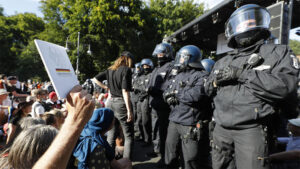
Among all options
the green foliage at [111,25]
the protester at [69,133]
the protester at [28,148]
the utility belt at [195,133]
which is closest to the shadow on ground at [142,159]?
the utility belt at [195,133]

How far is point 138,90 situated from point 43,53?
5112 mm

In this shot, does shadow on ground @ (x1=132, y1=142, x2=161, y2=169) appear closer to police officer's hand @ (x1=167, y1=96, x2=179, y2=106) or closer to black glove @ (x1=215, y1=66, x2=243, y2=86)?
police officer's hand @ (x1=167, y1=96, x2=179, y2=106)

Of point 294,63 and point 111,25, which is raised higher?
point 111,25

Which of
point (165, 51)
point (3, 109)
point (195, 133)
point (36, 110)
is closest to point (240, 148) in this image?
point (195, 133)

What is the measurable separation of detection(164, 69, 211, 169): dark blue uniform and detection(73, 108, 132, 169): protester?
91 cm

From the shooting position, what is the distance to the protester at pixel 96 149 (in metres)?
2.03

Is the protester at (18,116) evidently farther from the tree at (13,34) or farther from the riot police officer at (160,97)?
the tree at (13,34)

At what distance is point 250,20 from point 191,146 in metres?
1.84

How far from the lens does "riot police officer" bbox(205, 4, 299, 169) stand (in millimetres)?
1746

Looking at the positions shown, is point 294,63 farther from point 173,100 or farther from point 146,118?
point 146,118

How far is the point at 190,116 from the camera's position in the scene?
9.30 ft

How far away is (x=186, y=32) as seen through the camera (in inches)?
376

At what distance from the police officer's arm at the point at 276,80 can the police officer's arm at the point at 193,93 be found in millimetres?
920

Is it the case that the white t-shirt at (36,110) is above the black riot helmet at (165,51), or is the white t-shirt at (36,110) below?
below
